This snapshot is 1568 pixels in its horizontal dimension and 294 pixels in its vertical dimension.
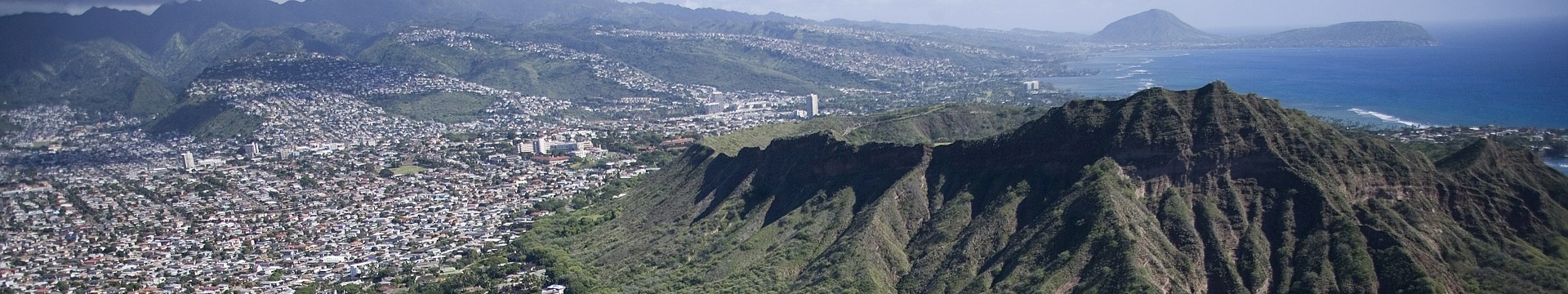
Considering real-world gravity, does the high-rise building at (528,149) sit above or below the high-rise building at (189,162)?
above

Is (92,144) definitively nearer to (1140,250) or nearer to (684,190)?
(684,190)

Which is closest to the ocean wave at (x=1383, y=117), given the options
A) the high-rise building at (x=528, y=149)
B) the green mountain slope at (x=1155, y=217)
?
the green mountain slope at (x=1155, y=217)

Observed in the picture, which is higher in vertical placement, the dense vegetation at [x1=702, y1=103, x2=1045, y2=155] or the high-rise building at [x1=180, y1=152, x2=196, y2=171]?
the dense vegetation at [x1=702, y1=103, x2=1045, y2=155]

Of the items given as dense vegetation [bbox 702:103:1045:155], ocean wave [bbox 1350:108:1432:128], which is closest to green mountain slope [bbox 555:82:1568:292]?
dense vegetation [bbox 702:103:1045:155]

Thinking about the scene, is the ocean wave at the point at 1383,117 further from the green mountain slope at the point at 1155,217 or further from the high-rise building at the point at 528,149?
the high-rise building at the point at 528,149

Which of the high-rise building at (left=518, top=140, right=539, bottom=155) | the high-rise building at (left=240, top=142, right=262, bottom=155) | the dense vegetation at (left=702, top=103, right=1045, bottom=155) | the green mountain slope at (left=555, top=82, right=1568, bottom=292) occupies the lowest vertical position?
the high-rise building at (left=240, top=142, right=262, bottom=155)

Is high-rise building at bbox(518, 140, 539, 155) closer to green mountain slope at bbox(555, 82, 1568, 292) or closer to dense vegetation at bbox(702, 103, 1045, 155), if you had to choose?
dense vegetation at bbox(702, 103, 1045, 155)

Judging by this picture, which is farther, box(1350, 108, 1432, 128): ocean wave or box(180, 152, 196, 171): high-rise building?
box(180, 152, 196, 171): high-rise building

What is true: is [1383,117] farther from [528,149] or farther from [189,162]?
[189,162]

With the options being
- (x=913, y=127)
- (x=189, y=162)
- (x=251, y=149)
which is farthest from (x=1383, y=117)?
(x=189, y=162)
